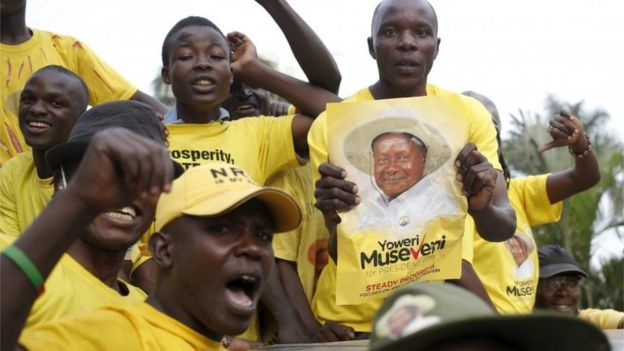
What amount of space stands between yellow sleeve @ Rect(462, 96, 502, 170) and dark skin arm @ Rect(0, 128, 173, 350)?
2543mm

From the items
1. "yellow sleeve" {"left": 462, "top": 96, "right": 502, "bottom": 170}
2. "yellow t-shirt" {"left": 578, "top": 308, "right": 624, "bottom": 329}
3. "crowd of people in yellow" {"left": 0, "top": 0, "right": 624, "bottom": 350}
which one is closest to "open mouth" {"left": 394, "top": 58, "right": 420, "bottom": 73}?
"crowd of people in yellow" {"left": 0, "top": 0, "right": 624, "bottom": 350}

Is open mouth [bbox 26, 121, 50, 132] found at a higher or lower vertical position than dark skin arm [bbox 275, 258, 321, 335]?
higher

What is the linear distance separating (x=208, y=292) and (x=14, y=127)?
275cm

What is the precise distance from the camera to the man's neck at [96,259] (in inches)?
139

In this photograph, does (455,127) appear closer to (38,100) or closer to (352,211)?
→ (352,211)

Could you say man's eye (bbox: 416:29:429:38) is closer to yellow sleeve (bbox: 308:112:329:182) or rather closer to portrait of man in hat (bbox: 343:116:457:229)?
yellow sleeve (bbox: 308:112:329:182)

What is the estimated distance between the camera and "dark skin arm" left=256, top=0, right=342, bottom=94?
17.2 feet

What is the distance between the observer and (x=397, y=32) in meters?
4.94

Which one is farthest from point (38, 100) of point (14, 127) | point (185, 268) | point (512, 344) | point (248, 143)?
point (512, 344)

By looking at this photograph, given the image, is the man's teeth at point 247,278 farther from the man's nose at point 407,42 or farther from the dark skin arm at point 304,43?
the dark skin arm at point 304,43

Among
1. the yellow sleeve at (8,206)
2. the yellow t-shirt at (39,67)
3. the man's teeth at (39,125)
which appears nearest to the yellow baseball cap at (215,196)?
the yellow sleeve at (8,206)

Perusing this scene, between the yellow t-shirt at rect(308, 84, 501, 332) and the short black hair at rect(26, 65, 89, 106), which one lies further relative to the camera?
the short black hair at rect(26, 65, 89, 106)

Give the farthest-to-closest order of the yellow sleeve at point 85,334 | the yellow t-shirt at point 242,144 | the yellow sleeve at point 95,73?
the yellow sleeve at point 95,73
the yellow t-shirt at point 242,144
the yellow sleeve at point 85,334

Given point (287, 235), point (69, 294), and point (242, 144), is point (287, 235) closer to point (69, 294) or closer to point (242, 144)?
point (242, 144)
